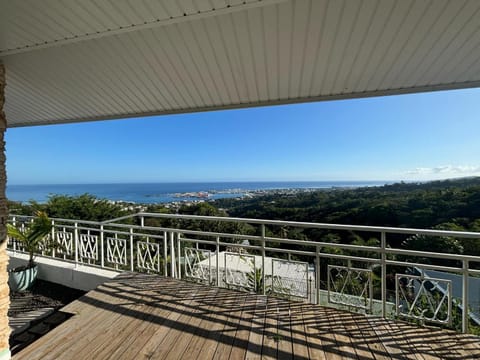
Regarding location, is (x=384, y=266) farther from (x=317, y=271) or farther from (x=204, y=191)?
(x=204, y=191)

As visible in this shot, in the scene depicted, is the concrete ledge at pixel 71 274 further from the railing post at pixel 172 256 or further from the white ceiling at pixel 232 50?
the white ceiling at pixel 232 50

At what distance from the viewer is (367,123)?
422 inches

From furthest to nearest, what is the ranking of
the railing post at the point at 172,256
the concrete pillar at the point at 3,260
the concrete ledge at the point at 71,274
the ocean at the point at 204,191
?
the ocean at the point at 204,191 < the concrete ledge at the point at 71,274 < the railing post at the point at 172,256 < the concrete pillar at the point at 3,260

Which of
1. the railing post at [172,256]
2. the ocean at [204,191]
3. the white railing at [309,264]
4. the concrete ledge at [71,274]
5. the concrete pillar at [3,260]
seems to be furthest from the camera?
the ocean at [204,191]

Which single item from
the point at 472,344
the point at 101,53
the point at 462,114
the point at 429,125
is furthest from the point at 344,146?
the point at 101,53

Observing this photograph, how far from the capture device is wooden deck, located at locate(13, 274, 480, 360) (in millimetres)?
1834

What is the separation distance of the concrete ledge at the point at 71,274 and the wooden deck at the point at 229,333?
831mm

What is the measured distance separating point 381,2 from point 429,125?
35.1ft

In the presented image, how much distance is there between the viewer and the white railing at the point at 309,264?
88.8 inches

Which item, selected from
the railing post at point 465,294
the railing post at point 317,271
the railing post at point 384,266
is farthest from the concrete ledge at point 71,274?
the railing post at point 465,294

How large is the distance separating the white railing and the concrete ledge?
0.17 metres

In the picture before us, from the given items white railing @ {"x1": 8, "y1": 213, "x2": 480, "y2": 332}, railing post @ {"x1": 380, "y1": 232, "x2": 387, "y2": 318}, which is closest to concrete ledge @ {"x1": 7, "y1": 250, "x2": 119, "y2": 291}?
white railing @ {"x1": 8, "y1": 213, "x2": 480, "y2": 332}

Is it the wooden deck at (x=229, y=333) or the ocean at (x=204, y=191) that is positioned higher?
the ocean at (x=204, y=191)

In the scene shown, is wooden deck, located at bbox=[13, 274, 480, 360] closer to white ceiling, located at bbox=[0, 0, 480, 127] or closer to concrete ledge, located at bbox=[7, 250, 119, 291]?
concrete ledge, located at bbox=[7, 250, 119, 291]
